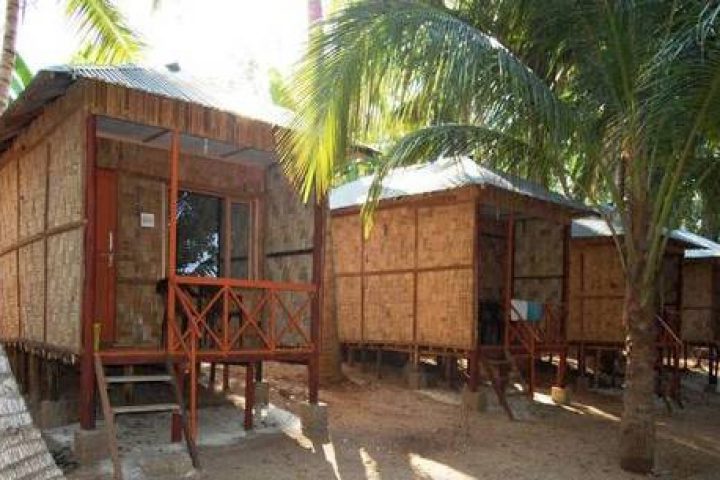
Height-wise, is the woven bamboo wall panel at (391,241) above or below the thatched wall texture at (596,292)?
above

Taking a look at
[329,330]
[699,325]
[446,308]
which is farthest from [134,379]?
[699,325]

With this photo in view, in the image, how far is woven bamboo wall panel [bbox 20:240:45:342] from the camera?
336 inches

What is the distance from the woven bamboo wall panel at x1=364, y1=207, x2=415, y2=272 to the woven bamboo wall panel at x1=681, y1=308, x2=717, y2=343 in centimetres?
894

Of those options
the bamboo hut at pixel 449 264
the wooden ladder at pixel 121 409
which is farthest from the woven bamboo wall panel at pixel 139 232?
the bamboo hut at pixel 449 264

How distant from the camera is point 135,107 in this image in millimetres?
7344

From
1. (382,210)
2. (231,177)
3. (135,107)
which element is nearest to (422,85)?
(135,107)

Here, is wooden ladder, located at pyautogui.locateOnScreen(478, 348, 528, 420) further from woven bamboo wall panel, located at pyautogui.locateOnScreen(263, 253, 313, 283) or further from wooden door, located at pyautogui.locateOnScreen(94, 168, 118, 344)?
wooden door, located at pyautogui.locateOnScreen(94, 168, 118, 344)

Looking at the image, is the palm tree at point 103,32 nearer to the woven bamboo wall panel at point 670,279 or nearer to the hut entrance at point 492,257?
the hut entrance at point 492,257

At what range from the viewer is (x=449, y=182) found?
11.3 metres

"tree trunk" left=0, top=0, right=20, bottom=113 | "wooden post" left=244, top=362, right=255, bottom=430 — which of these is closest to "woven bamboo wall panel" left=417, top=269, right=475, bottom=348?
"wooden post" left=244, top=362, right=255, bottom=430

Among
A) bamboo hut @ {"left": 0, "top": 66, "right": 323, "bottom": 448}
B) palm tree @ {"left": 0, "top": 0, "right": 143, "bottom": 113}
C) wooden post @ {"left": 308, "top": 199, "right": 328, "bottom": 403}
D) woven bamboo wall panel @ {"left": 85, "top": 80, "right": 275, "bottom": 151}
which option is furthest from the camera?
palm tree @ {"left": 0, "top": 0, "right": 143, "bottom": 113}

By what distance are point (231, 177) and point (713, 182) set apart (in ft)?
19.8

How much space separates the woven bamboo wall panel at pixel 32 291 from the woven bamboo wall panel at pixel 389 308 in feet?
19.5

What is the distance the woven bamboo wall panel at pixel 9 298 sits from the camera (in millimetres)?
9867
